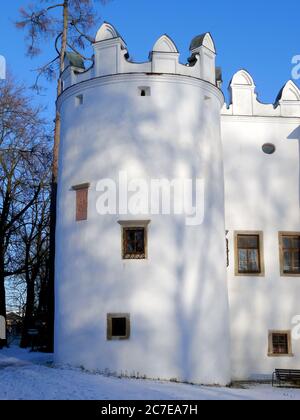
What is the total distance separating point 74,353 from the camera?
1342cm

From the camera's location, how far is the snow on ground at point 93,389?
973 centimetres

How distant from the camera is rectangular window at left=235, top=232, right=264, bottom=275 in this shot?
1588 centimetres

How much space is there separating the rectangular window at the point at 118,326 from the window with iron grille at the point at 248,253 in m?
4.12

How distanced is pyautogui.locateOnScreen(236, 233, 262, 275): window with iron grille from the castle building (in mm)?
28

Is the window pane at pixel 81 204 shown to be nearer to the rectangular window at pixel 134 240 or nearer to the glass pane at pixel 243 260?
the rectangular window at pixel 134 240

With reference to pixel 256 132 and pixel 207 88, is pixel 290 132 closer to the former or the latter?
pixel 256 132

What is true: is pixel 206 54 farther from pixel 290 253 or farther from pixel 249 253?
pixel 290 253

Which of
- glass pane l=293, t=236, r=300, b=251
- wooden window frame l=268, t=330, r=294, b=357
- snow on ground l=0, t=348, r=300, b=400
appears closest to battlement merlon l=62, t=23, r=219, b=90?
glass pane l=293, t=236, r=300, b=251

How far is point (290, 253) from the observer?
16141 mm

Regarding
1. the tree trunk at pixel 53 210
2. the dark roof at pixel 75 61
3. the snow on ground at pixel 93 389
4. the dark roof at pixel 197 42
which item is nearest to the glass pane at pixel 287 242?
the snow on ground at pixel 93 389

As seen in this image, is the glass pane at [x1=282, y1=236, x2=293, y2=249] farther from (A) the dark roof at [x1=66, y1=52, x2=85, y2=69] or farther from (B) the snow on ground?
(A) the dark roof at [x1=66, y1=52, x2=85, y2=69]

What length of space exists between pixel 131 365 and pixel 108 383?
1659 mm

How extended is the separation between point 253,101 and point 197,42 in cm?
283

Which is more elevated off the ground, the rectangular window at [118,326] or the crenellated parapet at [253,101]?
the crenellated parapet at [253,101]
